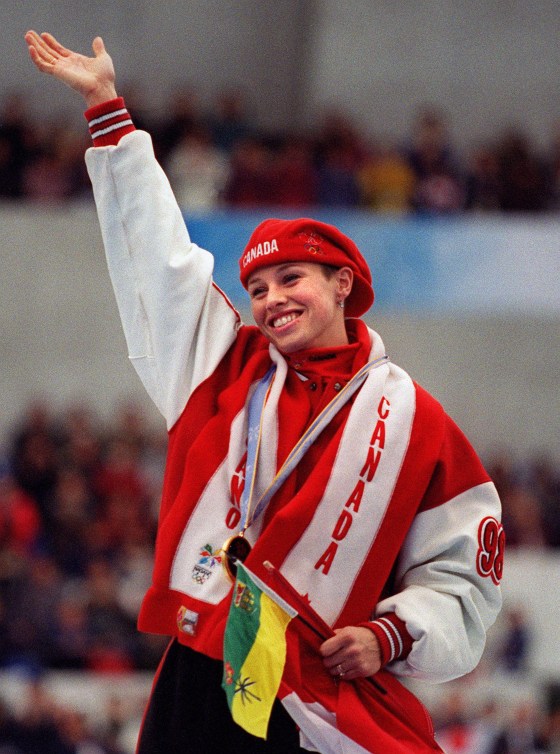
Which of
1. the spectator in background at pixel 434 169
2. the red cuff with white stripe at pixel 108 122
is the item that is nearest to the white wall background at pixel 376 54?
the spectator in background at pixel 434 169

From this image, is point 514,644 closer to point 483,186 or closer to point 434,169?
point 483,186

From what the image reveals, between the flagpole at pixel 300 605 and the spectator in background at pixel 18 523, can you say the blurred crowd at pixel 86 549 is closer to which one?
the spectator in background at pixel 18 523

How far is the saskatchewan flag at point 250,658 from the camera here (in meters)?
2.12

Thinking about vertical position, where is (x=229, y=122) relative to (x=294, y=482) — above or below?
below

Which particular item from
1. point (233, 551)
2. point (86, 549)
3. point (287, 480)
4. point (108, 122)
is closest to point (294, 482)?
point (287, 480)

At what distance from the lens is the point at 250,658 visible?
6.95 feet

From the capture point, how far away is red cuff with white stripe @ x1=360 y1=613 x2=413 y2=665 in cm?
220

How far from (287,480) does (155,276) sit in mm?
474

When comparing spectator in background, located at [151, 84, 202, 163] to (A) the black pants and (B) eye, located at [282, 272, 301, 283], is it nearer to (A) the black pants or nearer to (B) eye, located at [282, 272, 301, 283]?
(B) eye, located at [282, 272, 301, 283]

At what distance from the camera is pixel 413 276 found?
8562 mm

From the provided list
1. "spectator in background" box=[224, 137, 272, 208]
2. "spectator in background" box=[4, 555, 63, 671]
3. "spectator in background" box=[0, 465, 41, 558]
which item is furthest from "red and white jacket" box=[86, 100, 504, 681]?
"spectator in background" box=[224, 137, 272, 208]

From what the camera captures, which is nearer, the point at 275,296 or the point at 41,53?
the point at 275,296

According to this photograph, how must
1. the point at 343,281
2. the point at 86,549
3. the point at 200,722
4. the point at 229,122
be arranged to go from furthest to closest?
the point at 229,122, the point at 86,549, the point at 343,281, the point at 200,722

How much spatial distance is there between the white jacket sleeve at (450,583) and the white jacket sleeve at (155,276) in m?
0.54
